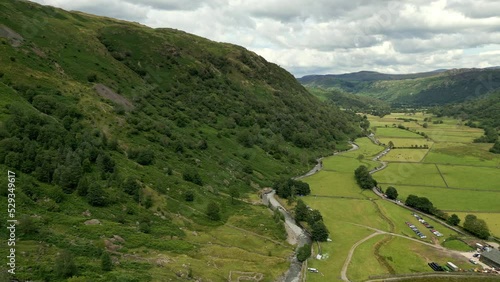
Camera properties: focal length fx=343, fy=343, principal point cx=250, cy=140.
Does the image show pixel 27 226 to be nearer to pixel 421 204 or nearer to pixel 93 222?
pixel 93 222

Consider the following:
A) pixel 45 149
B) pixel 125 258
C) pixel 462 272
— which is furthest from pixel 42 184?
pixel 462 272

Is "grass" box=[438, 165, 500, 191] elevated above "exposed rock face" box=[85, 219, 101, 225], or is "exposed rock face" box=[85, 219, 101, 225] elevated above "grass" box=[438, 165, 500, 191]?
"grass" box=[438, 165, 500, 191]

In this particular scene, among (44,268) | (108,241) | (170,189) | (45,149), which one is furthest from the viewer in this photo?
(170,189)

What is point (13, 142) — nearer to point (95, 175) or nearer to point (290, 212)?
point (95, 175)

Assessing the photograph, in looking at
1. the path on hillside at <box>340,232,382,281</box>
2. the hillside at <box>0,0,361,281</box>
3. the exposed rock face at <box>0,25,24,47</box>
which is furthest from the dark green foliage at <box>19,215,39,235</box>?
the exposed rock face at <box>0,25,24,47</box>

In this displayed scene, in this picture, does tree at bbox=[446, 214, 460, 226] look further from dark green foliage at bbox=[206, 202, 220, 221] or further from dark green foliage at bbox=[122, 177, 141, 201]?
dark green foliage at bbox=[122, 177, 141, 201]

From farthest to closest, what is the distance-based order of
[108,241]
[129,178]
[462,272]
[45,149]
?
1. [129,178]
2. [45,149]
3. [462,272]
4. [108,241]
